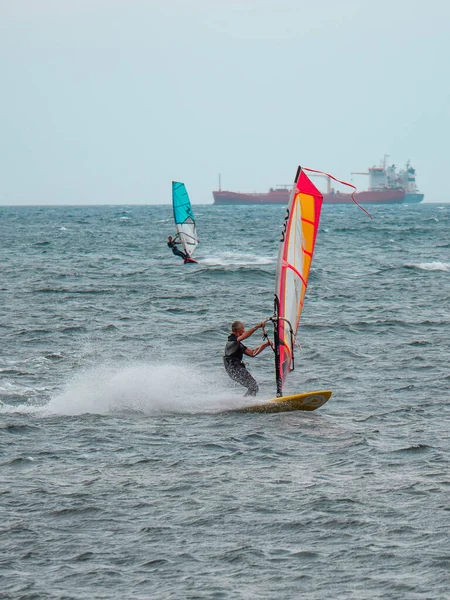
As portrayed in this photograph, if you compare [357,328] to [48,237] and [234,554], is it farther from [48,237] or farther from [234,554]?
[48,237]

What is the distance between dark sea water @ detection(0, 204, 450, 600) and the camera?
346 inches

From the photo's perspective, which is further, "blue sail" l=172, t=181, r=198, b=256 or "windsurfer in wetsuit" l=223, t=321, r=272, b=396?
"blue sail" l=172, t=181, r=198, b=256

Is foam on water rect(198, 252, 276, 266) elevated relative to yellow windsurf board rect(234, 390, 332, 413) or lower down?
elevated

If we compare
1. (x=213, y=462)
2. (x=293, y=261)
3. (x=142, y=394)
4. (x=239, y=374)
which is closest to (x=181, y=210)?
(x=142, y=394)

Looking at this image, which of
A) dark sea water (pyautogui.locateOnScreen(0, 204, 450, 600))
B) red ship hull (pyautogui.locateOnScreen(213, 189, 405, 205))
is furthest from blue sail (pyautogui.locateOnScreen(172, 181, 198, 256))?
red ship hull (pyautogui.locateOnScreen(213, 189, 405, 205))

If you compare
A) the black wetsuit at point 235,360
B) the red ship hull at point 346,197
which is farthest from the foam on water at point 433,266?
the red ship hull at point 346,197

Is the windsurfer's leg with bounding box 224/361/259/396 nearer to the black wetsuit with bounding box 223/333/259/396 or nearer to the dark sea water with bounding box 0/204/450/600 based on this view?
the black wetsuit with bounding box 223/333/259/396

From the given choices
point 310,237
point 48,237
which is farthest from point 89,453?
point 48,237

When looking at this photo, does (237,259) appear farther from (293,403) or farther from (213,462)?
(213,462)

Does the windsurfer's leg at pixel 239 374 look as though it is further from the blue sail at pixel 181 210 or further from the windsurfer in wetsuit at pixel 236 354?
the blue sail at pixel 181 210

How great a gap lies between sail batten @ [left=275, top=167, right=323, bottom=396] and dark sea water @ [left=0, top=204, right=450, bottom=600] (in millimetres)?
1112

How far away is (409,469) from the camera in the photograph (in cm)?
1163

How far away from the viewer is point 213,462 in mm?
12000

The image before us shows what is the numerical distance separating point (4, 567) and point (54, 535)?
82 cm
